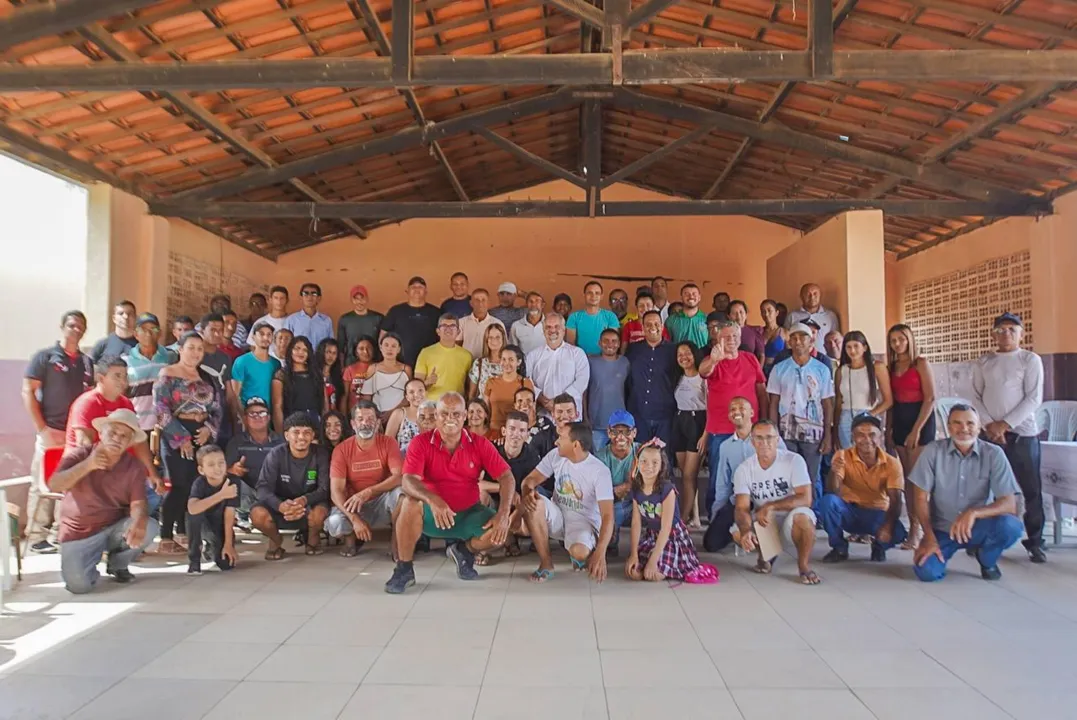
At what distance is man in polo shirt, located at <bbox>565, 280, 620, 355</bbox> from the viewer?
588 cm

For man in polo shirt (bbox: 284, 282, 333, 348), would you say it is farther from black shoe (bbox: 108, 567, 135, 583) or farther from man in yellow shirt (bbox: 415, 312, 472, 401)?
black shoe (bbox: 108, 567, 135, 583)

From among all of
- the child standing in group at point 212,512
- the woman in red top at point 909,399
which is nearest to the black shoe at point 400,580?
the child standing in group at point 212,512

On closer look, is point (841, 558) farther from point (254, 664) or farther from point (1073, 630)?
point (254, 664)

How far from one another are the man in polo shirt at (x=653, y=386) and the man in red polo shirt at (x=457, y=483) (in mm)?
1594

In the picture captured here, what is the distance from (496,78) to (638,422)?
104 inches

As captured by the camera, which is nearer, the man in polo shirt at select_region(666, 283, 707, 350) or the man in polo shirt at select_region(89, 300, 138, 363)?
the man in polo shirt at select_region(89, 300, 138, 363)

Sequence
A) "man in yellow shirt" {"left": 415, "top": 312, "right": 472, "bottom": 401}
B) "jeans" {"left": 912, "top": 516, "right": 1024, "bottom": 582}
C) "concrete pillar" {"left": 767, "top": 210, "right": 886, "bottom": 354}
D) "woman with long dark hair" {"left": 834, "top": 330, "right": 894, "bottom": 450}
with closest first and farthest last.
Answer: "jeans" {"left": 912, "top": 516, "right": 1024, "bottom": 582} → "woman with long dark hair" {"left": 834, "top": 330, "right": 894, "bottom": 450} → "man in yellow shirt" {"left": 415, "top": 312, "right": 472, "bottom": 401} → "concrete pillar" {"left": 767, "top": 210, "right": 886, "bottom": 354}

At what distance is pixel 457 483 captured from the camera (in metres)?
4.12

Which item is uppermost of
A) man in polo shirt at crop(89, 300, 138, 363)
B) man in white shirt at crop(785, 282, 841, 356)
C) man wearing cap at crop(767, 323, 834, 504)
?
man in white shirt at crop(785, 282, 841, 356)

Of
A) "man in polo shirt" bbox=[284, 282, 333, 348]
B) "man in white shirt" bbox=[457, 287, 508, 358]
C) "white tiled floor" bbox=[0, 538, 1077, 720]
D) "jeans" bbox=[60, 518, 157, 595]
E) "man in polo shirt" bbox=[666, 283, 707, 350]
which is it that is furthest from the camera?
"man in polo shirt" bbox=[284, 282, 333, 348]

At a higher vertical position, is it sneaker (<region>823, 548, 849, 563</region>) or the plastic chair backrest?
the plastic chair backrest

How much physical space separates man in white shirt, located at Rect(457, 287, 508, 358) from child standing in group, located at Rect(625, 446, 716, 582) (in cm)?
207

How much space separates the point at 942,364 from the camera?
28.1 feet

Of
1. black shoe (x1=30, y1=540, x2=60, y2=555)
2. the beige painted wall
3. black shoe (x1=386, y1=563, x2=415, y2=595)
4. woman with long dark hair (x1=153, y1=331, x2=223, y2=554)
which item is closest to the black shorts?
black shoe (x1=386, y1=563, x2=415, y2=595)
